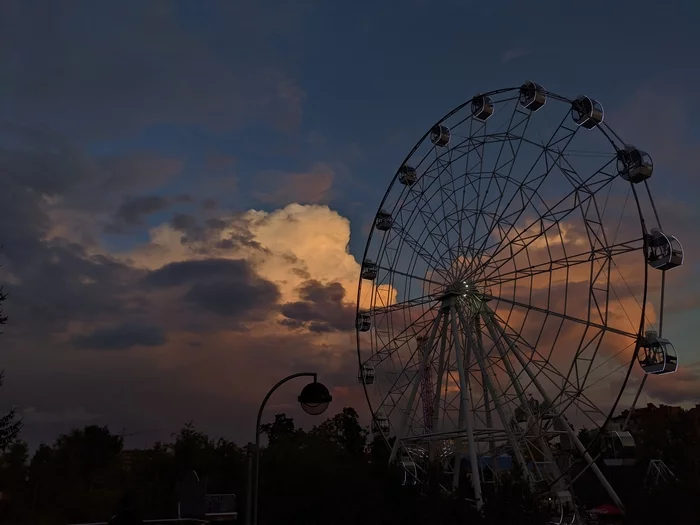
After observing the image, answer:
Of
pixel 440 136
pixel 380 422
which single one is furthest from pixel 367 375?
pixel 440 136

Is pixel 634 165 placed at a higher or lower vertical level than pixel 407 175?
lower

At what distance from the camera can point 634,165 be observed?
30.7 meters

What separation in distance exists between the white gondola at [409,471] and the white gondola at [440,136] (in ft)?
63.1

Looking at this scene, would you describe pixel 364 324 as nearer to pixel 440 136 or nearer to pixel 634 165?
pixel 440 136

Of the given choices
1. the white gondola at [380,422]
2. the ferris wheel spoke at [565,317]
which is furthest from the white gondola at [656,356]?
the white gondola at [380,422]

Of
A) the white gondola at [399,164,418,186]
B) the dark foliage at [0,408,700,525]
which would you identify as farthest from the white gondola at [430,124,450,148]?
the dark foliage at [0,408,700,525]

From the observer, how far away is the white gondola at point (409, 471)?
3819cm

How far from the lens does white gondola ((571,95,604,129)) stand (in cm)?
3250

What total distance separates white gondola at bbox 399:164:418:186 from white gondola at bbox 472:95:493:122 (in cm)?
629

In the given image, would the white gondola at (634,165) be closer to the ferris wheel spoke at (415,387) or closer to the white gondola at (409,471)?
the ferris wheel spoke at (415,387)

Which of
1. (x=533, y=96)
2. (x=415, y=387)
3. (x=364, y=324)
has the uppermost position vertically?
(x=533, y=96)

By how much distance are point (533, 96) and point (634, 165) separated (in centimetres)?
713

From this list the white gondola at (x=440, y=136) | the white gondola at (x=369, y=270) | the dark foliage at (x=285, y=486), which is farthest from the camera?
the white gondola at (x=369, y=270)

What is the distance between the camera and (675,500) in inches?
1647
